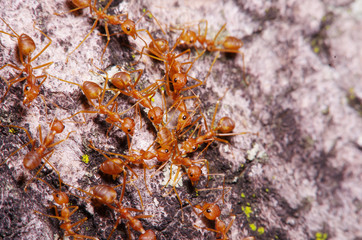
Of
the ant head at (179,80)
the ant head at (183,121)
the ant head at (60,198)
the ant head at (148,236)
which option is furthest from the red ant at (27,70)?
the ant head at (148,236)

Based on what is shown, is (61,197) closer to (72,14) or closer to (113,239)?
(113,239)

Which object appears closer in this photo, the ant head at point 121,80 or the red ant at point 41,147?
the red ant at point 41,147

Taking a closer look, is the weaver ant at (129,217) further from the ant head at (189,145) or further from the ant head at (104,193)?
the ant head at (189,145)

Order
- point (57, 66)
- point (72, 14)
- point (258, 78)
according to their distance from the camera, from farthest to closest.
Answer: point (258, 78)
point (72, 14)
point (57, 66)

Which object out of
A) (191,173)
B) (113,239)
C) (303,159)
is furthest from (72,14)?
(303,159)

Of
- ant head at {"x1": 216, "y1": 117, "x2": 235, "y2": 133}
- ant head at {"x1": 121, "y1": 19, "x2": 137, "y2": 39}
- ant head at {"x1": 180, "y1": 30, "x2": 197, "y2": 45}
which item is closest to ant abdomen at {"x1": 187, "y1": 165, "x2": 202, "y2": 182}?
ant head at {"x1": 216, "y1": 117, "x2": 235, "y2": 133}

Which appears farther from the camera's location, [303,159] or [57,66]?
[303,159]

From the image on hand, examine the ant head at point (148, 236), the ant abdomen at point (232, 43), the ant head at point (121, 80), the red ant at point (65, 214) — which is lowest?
the red ant at point (65, 214)
